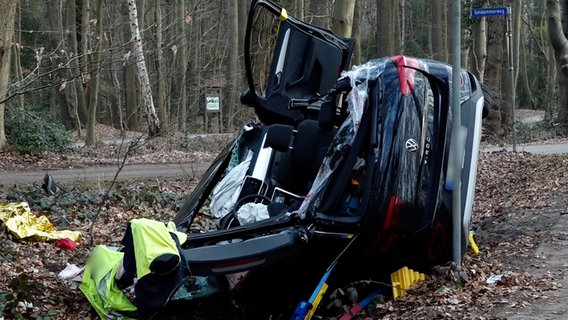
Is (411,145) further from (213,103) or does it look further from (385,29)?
(213,103)

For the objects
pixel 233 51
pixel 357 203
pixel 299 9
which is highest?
pixel 299 9

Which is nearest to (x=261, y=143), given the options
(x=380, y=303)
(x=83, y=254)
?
(x=380, y=303)

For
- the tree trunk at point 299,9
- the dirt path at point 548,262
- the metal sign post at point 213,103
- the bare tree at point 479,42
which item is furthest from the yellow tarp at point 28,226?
Result: the tree trunk at point 299,9

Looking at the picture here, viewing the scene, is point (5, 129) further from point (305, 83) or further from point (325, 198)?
point (325, 198)

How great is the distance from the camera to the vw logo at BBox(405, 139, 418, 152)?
18.1 feet

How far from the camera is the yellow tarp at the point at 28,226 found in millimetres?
8438

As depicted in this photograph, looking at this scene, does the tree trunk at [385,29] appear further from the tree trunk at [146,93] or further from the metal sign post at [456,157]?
the metal sign post at [456,157]

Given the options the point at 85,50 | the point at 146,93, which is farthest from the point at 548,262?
the point at 146,93

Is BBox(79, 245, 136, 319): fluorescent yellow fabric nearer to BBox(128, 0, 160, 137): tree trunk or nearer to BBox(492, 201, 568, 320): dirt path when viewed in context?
BBox(492, 201, 568, 320): dirt path

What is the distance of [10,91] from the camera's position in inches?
335

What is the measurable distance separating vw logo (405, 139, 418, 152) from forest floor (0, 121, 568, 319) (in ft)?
3.45

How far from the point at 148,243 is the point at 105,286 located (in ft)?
2.43

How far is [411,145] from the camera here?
18.2 ft

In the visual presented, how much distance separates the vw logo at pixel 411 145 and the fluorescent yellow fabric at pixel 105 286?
2.25 metres
